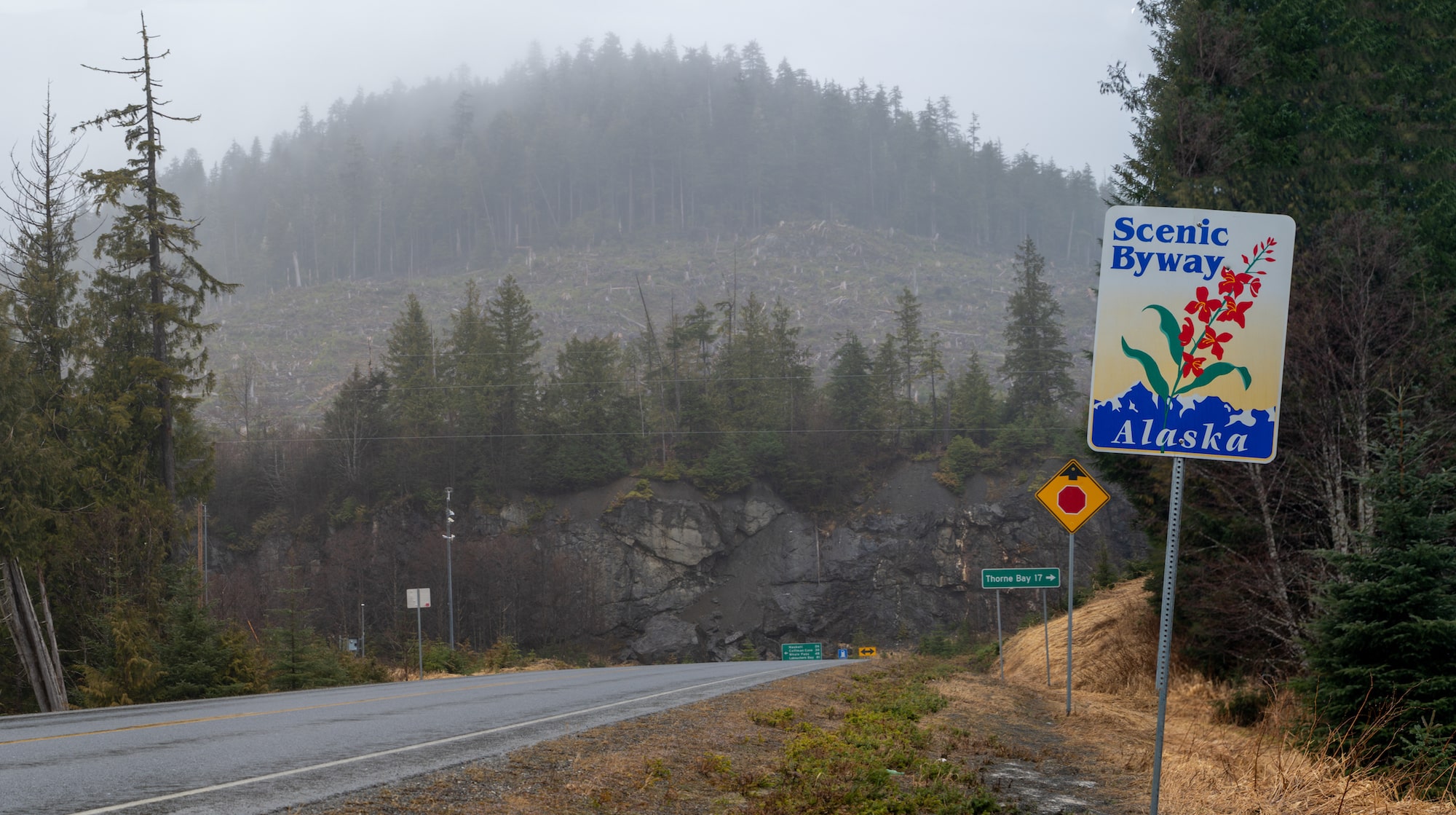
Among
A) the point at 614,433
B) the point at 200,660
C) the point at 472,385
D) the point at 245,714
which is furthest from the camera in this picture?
the point at 472,385

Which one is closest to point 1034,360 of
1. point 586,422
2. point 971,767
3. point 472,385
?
point 586,422

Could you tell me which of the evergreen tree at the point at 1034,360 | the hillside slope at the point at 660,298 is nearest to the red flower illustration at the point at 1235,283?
the evergreen tree at the point at 1034,360

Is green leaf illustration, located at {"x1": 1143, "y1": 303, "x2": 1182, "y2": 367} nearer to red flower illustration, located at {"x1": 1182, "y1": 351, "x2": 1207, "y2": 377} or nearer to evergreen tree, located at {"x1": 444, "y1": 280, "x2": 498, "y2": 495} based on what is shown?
red flower illustration, located at {"x1": 1182, "y1": 351, "x2": 1207, "y2": 377}

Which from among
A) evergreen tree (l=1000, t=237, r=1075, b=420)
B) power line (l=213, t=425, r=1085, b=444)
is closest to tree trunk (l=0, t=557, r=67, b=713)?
power line (l=213, t=425, r=1085, b=444)

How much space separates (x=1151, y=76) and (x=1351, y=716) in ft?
56.0

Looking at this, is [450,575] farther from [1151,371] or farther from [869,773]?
[1151,371]

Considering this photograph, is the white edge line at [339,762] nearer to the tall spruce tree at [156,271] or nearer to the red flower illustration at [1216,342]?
the red flower illustration at [1216,342]

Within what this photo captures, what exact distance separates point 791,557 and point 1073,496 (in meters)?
65.6

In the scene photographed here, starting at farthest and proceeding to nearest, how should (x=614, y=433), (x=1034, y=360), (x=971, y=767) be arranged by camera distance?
(x=1034, y=360), (x=614, y=433), (x=971, y=767)

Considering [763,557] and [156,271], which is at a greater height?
[156,271]

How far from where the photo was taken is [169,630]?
82.1 ft

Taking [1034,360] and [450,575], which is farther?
[1034,360]

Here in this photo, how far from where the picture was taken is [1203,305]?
5.37 meters

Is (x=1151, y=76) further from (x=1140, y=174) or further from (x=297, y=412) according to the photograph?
(x=297, y=412)
